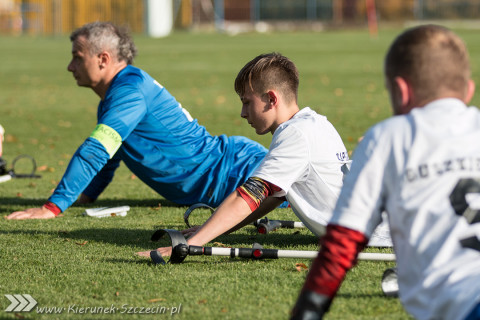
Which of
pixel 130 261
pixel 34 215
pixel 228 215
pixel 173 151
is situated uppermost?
pixel 228 215

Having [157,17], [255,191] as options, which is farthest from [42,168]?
[157,17]

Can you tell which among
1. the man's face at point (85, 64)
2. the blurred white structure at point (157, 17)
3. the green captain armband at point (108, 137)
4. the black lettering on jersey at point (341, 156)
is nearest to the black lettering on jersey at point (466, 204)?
the black lettering on jersey at point (341, 156)

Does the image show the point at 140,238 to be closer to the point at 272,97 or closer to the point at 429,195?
the point at 272,97

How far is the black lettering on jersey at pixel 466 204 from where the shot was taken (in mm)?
2340

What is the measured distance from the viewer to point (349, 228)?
2.39 meters

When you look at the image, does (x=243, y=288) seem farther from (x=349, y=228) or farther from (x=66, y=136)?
(x=66, y=136)

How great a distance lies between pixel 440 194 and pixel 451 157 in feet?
0.39

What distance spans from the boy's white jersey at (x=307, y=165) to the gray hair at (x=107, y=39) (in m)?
2.41

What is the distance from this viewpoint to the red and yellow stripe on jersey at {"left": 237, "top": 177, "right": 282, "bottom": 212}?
Answer: 166 inches

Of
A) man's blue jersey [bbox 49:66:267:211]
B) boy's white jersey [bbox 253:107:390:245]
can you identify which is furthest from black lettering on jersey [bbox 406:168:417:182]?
man's blue jersey [bbox 49:66:267:211]

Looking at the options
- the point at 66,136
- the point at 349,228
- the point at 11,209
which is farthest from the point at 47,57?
the point at 349,228

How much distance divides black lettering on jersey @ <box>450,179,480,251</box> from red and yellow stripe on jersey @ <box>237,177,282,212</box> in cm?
195

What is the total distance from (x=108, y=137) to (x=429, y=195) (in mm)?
4049

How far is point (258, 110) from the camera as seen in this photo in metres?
4.57
